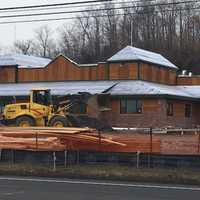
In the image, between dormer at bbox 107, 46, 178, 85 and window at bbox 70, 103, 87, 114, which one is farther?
dormer at bbox 107, 46, 178, 85

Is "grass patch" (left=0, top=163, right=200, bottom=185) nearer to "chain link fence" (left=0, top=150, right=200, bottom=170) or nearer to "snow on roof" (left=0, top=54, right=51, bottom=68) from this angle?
"chain link fence" (left=0, top=150, right=200, bottom=170)

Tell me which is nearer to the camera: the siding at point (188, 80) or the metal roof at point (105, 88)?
the metal roof at point (105, 88)

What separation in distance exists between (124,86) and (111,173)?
33.6 meters

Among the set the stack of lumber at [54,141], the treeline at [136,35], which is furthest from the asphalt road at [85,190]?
the treeline at [136,35]

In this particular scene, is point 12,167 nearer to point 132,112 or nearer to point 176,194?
point 176,194

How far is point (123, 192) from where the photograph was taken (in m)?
15.3

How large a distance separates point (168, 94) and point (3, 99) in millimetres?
15671

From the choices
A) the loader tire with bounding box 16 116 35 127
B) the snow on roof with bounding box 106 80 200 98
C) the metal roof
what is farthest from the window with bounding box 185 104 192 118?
the loader tire with bounding box 16 116 35 127

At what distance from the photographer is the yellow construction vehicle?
133 ft

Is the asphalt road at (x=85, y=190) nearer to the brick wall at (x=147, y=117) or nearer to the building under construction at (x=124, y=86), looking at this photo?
the building under construction at (x=124, y=86)

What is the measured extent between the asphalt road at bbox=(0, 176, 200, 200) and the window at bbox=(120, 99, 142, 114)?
1304 inches

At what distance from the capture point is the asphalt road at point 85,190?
14125 mm

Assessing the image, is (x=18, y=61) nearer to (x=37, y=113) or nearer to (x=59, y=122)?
(x=37, y=113)

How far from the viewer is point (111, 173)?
19531 millimetres
